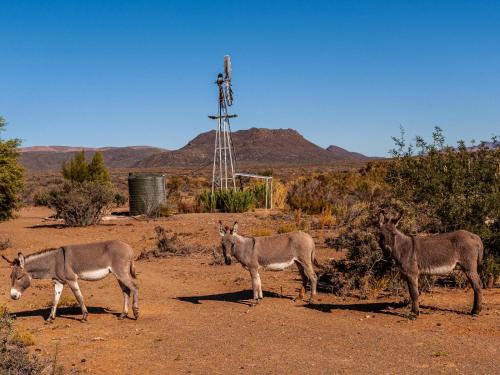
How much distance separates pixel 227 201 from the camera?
1153 inches

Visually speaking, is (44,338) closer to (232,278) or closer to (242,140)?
(232,278)

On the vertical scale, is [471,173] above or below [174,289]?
above

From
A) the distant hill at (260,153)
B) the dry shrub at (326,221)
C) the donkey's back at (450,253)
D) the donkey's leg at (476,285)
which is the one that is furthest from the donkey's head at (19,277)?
the distant hill at (260,153)

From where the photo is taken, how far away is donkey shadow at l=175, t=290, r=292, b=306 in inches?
500

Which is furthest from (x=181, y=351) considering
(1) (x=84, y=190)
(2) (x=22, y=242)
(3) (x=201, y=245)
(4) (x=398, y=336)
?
(1) (x=84, y=190)

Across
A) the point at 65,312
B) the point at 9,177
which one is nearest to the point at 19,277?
the point at 65,312

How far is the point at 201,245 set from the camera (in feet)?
67.3

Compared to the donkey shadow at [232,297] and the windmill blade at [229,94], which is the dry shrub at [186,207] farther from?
the donkey shadow at [232,297]

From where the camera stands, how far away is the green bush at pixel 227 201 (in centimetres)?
2911

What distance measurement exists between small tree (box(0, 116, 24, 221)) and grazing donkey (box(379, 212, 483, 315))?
580 inches

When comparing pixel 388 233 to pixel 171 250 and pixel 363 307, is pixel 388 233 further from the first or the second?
pixel 171 250

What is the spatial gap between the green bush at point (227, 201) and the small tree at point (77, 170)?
11.3 metres

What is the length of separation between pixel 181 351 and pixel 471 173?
749cm

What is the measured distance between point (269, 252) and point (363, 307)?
219cm
